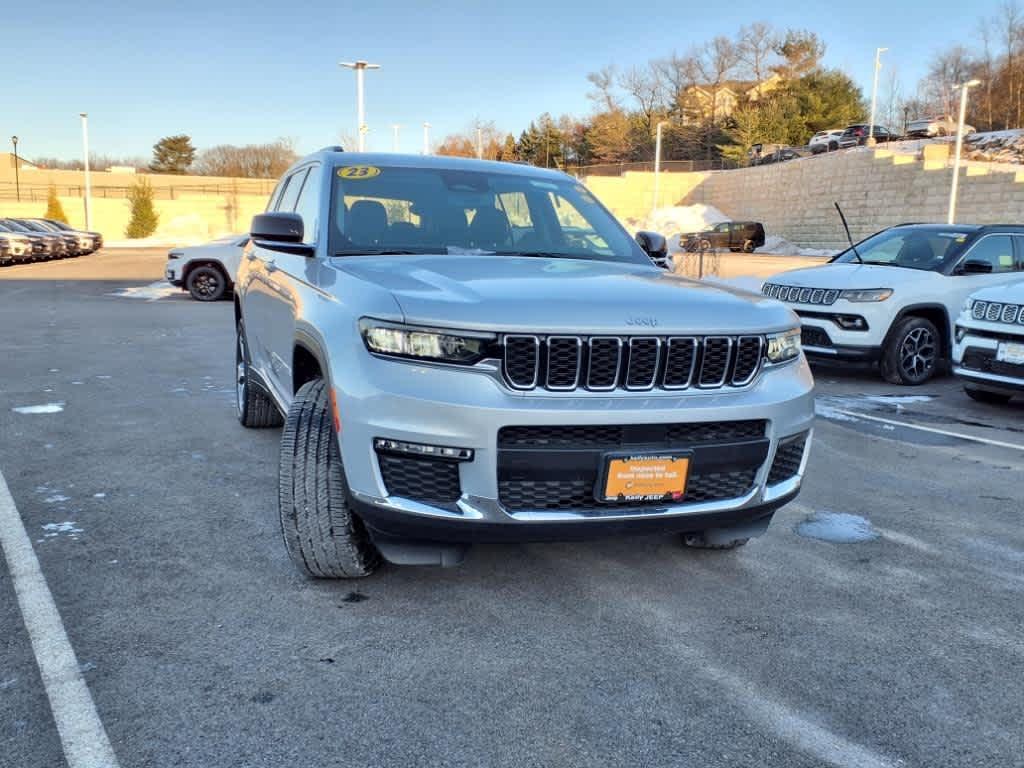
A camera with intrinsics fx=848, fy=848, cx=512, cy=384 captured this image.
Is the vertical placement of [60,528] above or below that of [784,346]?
below

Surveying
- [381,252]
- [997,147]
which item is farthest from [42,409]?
[997,147]

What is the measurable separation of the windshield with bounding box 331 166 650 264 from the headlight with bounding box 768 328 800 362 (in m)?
1.17

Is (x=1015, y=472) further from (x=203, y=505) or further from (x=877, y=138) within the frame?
(x=877, y=138)

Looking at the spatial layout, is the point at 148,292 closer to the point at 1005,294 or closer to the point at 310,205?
the point at 310,205

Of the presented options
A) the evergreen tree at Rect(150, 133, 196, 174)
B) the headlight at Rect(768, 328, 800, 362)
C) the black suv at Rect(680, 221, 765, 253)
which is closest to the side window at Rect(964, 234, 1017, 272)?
the headlight at Rect(768, 328, 800, 362)

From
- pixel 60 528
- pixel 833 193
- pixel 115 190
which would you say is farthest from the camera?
pixel 115 190

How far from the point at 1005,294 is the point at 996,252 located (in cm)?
223

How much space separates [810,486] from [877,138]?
57022 mm

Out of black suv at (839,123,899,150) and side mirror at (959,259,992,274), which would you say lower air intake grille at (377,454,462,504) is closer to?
side mirror at (959,259,992,274)

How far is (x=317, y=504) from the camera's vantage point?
3.20m

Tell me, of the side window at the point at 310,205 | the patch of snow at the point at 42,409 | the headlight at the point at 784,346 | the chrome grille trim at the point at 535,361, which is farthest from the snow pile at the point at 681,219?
the chrome grille trim at the point at 535,361

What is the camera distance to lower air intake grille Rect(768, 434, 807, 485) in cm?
329

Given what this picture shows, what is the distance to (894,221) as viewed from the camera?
40.1m

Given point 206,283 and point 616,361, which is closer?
point 616,361
